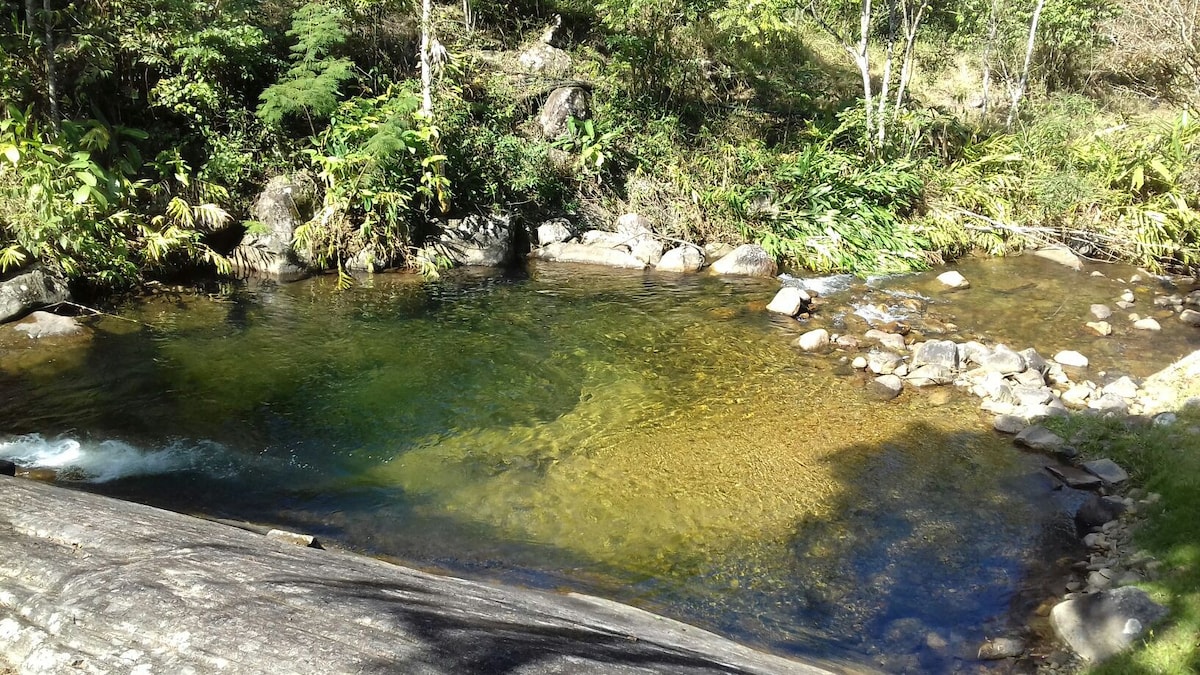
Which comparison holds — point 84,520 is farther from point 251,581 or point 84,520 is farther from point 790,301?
point 790,301

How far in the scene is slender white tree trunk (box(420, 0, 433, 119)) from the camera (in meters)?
13.4

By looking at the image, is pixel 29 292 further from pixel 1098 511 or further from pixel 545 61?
pixel 1098 511

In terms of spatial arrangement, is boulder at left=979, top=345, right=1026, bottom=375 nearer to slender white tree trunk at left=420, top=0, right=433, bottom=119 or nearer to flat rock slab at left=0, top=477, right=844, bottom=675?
flat rock slab at left=0, top=477, right=844, bottom=675

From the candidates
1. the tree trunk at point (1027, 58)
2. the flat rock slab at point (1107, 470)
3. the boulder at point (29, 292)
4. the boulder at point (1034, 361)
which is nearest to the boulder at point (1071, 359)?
the boulder at point (1034, 361)

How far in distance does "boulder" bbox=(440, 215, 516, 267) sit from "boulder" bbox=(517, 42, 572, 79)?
16.8ft

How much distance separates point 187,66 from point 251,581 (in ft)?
40.1

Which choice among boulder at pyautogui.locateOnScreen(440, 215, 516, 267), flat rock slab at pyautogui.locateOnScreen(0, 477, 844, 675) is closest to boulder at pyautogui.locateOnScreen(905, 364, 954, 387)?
flat rock slab at pyautogui.locateOnScreen(0, 477, 844, 675)

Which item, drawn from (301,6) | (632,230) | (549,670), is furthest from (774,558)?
(301,6)

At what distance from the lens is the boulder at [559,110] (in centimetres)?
1595

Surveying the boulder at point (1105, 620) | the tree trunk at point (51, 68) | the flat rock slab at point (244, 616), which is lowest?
the boulder at point (1105, 620)

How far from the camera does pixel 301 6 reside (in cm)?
1510

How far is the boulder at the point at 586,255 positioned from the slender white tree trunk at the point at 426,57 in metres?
3.26

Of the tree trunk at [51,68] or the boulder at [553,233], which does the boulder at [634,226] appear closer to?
the boulder at [553,233]

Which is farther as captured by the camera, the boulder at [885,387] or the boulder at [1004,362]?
the boulder at [1004,362]
